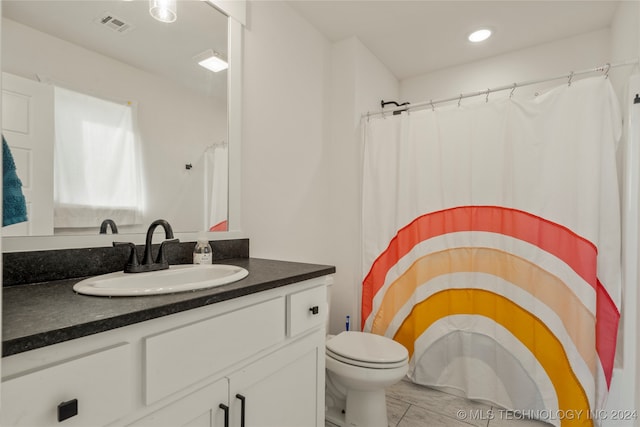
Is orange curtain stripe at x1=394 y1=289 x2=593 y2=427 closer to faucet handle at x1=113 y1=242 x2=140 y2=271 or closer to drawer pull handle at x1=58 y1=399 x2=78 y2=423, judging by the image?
faucet handle at x1=113 y1=242 x2=140 y2=271

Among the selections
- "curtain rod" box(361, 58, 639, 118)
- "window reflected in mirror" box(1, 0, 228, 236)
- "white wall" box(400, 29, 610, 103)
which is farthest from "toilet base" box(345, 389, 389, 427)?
"white wall" box(400, 29, 610, 103)

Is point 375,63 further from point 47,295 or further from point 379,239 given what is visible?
point 47,295

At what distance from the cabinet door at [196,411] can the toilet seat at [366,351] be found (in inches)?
31.9

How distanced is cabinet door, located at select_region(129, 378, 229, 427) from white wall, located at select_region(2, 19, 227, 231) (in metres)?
0.71

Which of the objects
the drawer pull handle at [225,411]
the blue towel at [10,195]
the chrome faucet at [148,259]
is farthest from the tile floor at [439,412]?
the blue towel at [10,195]

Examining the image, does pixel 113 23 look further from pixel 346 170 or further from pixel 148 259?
pixel 346 170

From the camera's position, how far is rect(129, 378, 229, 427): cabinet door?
2.46 feet

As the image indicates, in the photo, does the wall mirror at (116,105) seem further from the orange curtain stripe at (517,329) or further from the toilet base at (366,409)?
the orange curtain stripe at (517,329)

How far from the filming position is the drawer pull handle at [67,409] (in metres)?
0.59

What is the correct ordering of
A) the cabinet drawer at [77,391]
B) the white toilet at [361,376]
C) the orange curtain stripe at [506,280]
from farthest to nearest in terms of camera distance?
1. the orange curtain stripe at [506,280]
2. the white toilet at [361,376]
3. the cabinet drawer at [77,391]

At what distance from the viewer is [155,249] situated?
1.28m

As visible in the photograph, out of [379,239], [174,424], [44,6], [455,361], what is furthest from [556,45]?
[174,424]

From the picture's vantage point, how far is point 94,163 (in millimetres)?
1144

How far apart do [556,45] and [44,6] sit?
2.95 metres
